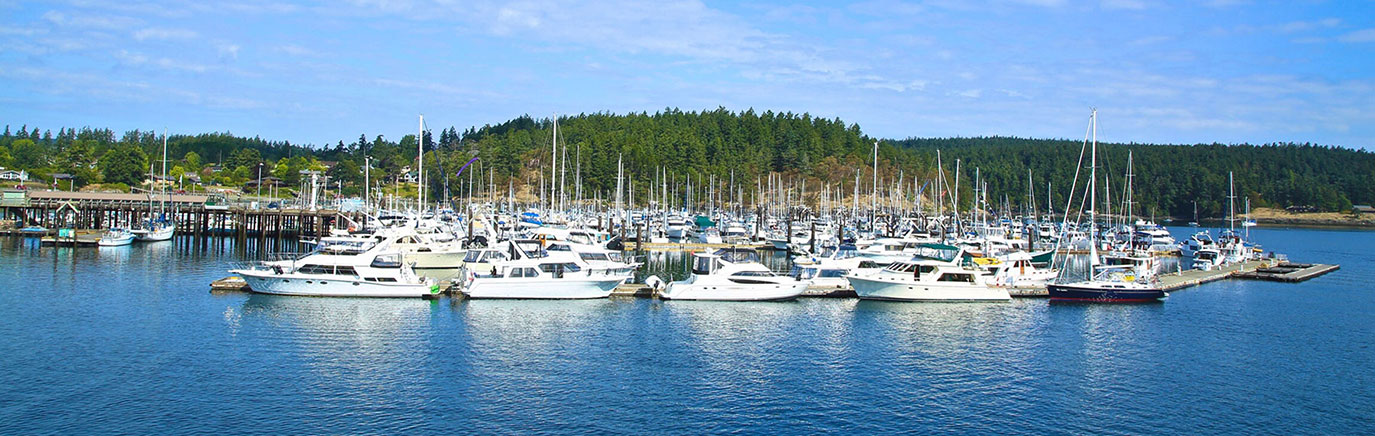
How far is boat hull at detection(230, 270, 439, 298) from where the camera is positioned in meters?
48.7

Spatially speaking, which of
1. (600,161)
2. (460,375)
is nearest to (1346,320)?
(460,375)

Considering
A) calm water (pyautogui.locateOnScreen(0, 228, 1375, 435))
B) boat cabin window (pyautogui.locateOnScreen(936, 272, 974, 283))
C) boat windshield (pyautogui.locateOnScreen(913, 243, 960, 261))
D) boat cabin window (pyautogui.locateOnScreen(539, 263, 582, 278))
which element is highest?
boat windshield (pyautogui.locateOnScreen(913, 243, 960, 261))

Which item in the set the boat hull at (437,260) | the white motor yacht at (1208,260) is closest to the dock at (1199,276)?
the white motor yacht at (1208,260)

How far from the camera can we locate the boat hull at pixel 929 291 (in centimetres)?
5125

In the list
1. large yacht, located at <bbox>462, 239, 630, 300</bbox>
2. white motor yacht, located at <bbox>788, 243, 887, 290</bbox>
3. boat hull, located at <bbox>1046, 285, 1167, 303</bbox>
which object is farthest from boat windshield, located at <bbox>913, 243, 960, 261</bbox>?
large yacht, located at <bbox>462, 239, 630, 300</bbox>

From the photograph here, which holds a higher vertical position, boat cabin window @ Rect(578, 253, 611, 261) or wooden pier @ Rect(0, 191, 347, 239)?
wooden pier @ Rect(0, 191, 347, 239)

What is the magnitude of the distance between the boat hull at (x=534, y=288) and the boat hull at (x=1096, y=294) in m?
24.0

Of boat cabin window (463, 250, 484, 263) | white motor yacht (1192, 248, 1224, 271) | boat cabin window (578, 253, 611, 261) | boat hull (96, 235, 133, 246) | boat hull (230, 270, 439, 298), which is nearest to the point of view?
boat hull (230, 270, 439, 298)

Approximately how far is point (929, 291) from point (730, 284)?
10.5 m

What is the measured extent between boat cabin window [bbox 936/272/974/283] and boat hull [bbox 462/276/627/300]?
1744cm

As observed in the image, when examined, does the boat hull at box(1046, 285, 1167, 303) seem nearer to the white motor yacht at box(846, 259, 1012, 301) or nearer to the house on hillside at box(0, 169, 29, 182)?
the white motor yacht at box(846, 259, 1012, 301)

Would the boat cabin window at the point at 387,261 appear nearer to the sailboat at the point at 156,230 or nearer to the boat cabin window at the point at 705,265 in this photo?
the boat cabin window at the point at 705,265

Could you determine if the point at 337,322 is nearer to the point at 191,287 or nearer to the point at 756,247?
the point at 191,287

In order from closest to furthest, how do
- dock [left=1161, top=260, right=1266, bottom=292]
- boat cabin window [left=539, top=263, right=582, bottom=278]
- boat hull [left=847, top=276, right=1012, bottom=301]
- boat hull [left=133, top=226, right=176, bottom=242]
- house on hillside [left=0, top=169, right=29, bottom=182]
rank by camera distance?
1. boat cabin window [left=539, top=263, right=582, bottom=278]
2. boat hull [left=847, top=276, right=1012, bottom=301]
3. dock [left=1161, top=260, right=1266, bottom=292]
4. boat hull [left=133, top=226, right=176, bottom=242]
5. house on hillside [left=0, top=169, right=29, bottom=182]
